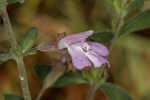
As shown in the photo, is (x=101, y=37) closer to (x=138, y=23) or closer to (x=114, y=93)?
(x=138, y=23)

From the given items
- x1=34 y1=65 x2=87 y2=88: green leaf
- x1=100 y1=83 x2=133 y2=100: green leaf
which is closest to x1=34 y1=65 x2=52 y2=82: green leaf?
x1=34 y1=65 x2=87 y2=88: green leaf

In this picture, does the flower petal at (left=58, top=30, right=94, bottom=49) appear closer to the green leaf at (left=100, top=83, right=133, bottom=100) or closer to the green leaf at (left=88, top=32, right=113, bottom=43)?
the green leaf at (left=88, top=32, right=113, bottom=43)

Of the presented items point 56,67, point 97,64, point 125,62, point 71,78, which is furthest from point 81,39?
point 125,62

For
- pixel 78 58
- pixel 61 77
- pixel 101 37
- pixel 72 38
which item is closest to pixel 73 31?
pixel 61 77

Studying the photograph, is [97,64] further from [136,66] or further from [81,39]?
[136,66]

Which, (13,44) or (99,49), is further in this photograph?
(99,49)
